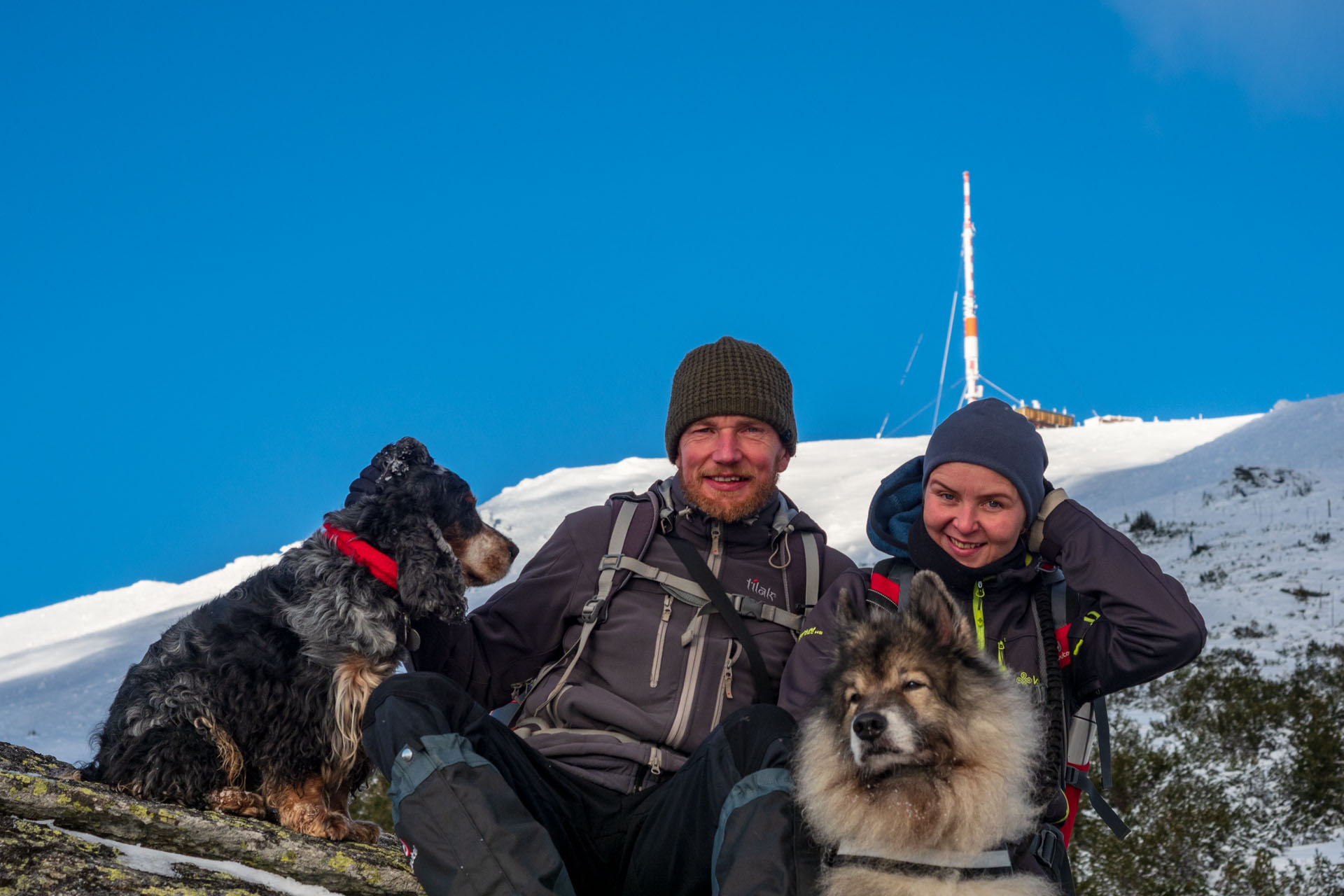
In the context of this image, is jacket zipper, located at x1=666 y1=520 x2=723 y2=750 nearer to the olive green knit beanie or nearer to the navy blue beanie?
the olive green knit beanie

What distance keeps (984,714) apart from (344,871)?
2407 millimetres

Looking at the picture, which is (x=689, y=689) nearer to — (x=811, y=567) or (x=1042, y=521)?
(x=811, y=567)

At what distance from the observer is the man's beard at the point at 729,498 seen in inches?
179

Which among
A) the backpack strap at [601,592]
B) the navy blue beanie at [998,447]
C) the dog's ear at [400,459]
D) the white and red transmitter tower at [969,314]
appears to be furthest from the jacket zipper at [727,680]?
the white and red transmitter tower at [969,314]

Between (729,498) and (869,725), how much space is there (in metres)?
1.76

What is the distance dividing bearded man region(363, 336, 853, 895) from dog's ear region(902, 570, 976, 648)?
613 mm

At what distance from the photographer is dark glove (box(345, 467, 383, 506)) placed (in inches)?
170

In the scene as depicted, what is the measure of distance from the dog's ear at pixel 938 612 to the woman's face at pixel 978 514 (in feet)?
2.17

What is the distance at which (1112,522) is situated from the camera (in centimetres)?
2492

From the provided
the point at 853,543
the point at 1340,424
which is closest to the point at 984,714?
the point at 853,543

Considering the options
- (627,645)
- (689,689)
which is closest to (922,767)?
(689,689)

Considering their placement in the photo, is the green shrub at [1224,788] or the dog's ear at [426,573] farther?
the green shrub at [1224,788]

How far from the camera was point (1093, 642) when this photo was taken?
12.2ft

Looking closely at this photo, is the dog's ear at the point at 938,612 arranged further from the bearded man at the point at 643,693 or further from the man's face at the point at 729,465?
the man's face at the point at 729,465
